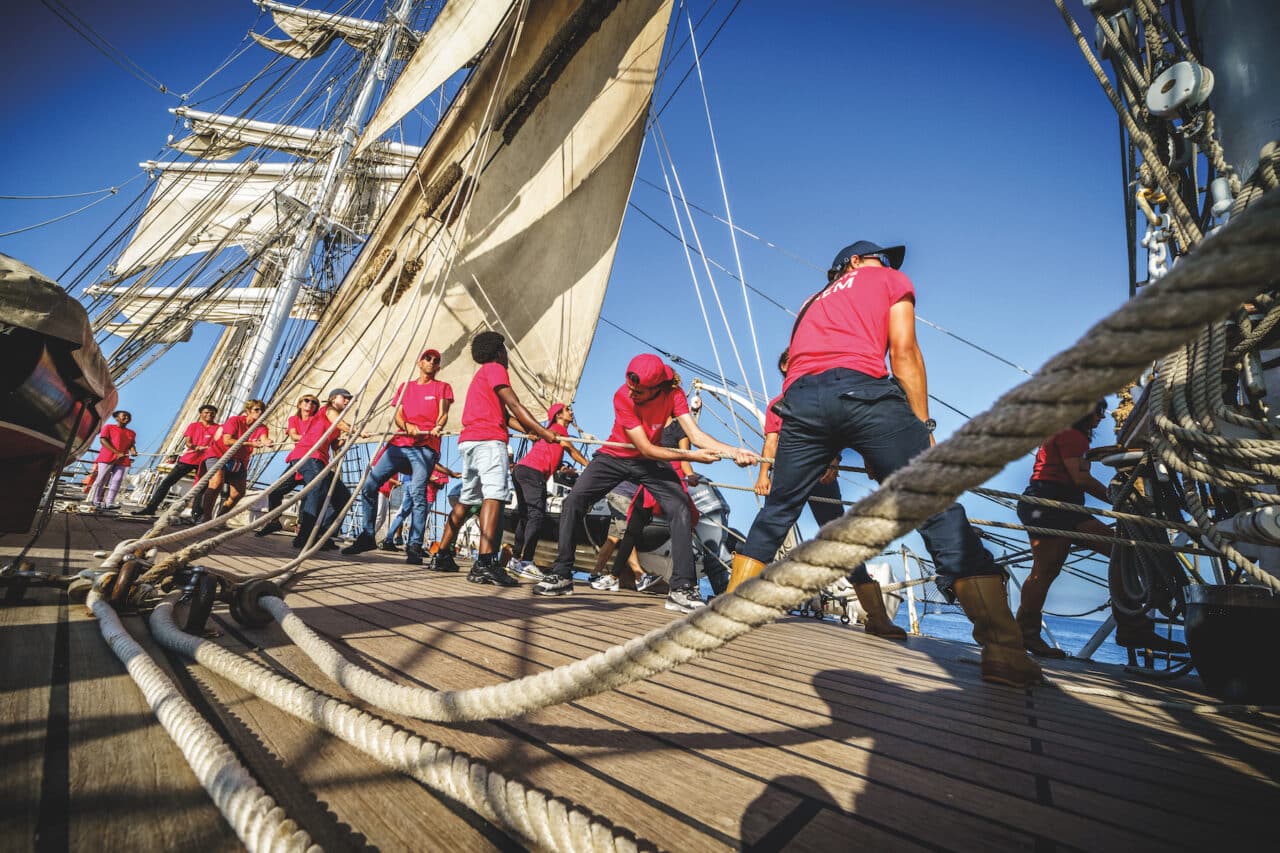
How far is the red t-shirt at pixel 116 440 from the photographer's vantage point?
320 inches

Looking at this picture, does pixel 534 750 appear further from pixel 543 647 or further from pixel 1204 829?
pixel 1204 829

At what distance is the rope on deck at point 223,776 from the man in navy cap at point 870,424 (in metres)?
1.50

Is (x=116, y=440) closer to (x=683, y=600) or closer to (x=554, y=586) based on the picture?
(x=554, y=586)

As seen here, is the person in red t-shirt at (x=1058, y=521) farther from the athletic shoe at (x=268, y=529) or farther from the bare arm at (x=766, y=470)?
the athletic shoe at (x=268, y=529)

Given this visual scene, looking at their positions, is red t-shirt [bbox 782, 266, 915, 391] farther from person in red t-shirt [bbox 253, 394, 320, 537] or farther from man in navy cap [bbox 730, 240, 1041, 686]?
person in red t-shirt [bbox 253, 394, 320, 537]

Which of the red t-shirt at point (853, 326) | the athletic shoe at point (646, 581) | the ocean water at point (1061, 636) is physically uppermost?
the red t-shirt at point (853, 326)

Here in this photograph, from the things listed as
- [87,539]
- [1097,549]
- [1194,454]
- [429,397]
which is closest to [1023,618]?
[1097,549]

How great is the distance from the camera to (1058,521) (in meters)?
2.95

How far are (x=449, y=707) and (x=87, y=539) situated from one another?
449 cm

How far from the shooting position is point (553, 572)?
3225 millimetres

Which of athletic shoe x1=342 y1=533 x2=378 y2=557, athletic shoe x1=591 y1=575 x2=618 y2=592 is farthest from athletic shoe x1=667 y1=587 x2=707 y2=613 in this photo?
athletic shoe x1=342 y1=533 x2=378 y2=557

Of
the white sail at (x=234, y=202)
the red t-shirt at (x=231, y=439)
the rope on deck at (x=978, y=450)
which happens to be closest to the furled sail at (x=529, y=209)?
the red t-shirt at (x=231, y=439)

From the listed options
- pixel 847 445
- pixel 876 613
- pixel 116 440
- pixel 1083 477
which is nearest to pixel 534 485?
pixel 876 613

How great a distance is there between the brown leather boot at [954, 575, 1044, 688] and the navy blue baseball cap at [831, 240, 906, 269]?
121cm
